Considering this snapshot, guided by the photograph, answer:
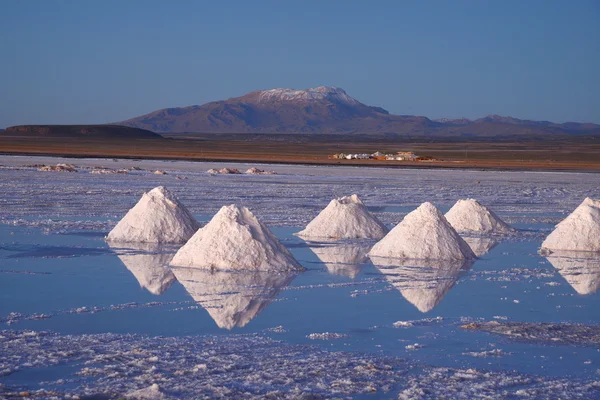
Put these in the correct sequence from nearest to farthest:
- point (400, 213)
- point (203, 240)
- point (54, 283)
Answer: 1. point (54, 283)
2. point (203, 240)
3. point (400, 213)

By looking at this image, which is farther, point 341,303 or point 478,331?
point 341,303

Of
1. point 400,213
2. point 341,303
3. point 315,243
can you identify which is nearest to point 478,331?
point 341,303

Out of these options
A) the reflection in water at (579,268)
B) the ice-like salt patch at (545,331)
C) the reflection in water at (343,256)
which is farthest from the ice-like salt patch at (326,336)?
the reflection in water at (579,268)

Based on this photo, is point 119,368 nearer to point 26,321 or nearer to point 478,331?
point 26,321

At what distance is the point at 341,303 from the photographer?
8562mm

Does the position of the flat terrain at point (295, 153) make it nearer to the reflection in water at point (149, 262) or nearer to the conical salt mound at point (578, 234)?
the conical salt mound at point (578, 234)

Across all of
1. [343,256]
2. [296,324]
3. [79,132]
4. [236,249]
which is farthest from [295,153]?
[296,324]

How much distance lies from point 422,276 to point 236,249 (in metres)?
2.26

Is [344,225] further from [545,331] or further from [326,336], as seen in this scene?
[326,336]

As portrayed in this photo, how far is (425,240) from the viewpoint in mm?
11969

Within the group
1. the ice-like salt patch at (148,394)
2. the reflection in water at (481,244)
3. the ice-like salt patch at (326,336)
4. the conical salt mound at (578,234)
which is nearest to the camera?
the ice-like salt patch at (148,394)

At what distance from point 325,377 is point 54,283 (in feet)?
14.5

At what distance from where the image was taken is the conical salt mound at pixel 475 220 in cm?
1568

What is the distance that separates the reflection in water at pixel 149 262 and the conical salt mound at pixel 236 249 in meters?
0.38
